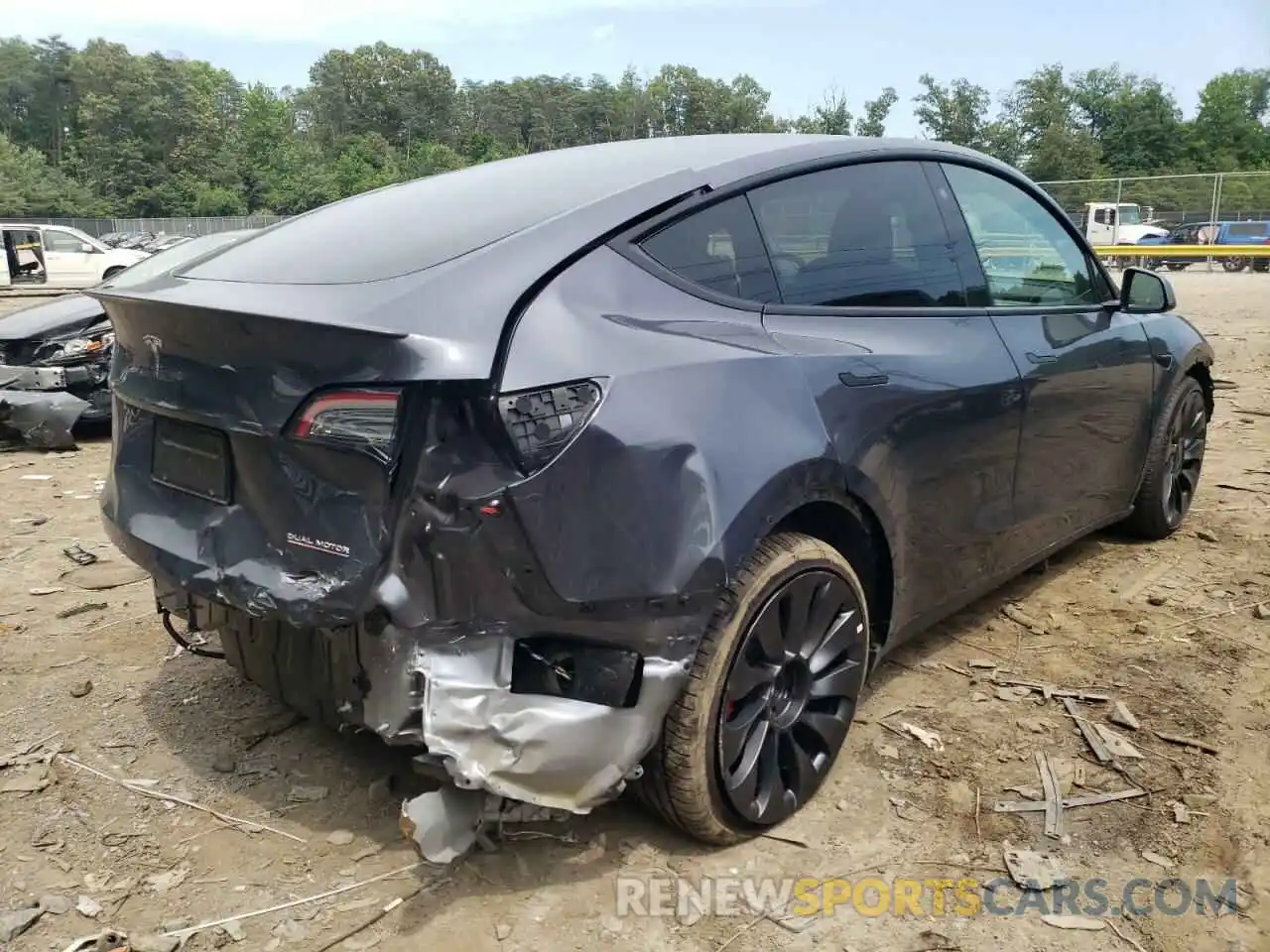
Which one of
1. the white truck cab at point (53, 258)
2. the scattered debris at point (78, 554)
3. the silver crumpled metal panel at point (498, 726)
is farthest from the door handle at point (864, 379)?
the white truck cab at point (53, 258)

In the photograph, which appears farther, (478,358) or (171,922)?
(171,922)

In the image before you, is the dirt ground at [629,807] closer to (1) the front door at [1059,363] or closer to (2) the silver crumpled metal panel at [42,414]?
(1) the front door at [1059,363]

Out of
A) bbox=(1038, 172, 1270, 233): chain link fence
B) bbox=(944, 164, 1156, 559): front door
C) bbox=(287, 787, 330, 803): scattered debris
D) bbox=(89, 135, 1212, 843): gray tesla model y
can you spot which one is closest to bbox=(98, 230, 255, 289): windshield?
bbox=(89, 135, 1212, 843): gray tesla model y

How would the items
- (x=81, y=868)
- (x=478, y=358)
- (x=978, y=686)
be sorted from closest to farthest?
(x=478, y=358)
(x=81, y=868)
(x=978, y=686)

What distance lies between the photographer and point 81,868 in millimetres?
2428

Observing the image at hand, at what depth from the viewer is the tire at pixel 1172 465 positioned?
4.50 metres

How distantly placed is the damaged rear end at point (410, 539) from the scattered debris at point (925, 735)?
1.17 meters

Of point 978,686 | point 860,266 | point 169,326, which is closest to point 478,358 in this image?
point 169,326

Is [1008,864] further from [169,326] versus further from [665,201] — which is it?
[169,326]

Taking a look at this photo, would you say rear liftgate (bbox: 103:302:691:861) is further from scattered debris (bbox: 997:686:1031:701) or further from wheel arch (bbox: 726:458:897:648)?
scattered debris (bbox: 997:686:1031:701)

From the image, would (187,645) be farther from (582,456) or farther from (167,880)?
(582,456)

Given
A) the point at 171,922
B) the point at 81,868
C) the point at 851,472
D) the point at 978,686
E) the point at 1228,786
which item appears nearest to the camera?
the point at 171,922

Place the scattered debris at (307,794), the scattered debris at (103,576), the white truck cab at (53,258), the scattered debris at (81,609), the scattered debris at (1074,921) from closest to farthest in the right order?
the scattered debris at (1074,921), the scattered debris at (307,794), the scattered debris at (81,609), the scattered debris at (103,576), the white truck cab at (53,258)

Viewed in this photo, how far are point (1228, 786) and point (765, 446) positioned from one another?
1.68 metres
